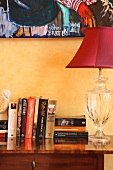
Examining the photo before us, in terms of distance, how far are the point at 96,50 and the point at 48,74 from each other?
48 centimetres

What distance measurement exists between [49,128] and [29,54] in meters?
0.53

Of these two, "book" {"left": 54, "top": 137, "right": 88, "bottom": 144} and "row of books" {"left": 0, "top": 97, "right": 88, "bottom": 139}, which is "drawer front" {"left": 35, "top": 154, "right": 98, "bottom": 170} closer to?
"book" {"left": 54, "top": 137, "right": 88, "bottom": 144}

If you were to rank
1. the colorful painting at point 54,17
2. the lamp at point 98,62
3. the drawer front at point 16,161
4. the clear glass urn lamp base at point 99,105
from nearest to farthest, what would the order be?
the drawer front at point 16,161, the lamp at point 98,62, the clear glass urn lamp base at point 99,105, the colorful painting at point 54,17

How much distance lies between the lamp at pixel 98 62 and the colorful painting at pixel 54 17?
0.86 ft

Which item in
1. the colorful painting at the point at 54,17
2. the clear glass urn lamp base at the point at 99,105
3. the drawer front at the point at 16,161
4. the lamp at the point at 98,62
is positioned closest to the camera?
the drawer front at the point at 16,161

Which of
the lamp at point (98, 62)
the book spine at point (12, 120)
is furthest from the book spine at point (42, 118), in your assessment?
the lamp at point (98, 62)

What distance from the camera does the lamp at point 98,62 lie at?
1.92m

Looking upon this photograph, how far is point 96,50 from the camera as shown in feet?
6.40

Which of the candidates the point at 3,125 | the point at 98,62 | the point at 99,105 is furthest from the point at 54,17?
the point at 3,125

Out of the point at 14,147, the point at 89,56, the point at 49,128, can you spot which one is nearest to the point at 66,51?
the point at 89,56

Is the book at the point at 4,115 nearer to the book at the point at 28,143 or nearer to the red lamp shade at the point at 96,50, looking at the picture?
the book at the point at 28,143

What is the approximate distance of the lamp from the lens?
192cm

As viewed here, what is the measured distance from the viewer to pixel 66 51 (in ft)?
7.60

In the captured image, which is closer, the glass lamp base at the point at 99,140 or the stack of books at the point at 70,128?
the glass lamp base at the point at 99,140
